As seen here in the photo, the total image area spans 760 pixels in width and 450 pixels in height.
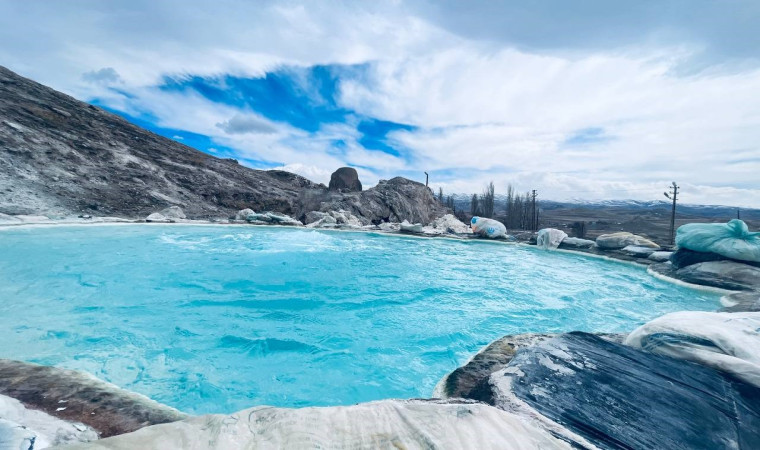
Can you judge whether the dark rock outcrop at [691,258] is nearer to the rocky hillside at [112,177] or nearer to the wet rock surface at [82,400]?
the wet rock surface at [82,400]

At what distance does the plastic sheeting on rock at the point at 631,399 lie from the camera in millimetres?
1262

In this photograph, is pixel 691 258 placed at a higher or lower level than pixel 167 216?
lower

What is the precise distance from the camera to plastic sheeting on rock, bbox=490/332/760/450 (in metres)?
1.26

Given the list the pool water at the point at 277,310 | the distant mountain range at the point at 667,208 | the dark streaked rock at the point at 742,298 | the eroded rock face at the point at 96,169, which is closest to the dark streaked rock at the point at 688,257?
the pool water at the point at 277,310

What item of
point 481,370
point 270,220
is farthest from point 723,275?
point 270,220

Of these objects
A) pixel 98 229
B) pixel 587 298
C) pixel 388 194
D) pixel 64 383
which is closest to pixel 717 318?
pixel 64 383

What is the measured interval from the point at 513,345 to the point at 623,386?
3.66ft

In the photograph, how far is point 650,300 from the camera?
630 centimetres

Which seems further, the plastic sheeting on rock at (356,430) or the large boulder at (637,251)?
the large boulder at (637,251)

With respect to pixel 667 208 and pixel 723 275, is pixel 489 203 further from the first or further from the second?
pixel 667 208

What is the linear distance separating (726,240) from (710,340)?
6695 millimetres

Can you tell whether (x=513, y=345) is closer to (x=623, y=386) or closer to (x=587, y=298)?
(x=623, y=386)

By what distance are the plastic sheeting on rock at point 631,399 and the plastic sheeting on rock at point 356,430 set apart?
9.9 inches

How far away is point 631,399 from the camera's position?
1.48 m
